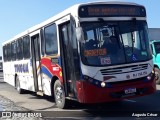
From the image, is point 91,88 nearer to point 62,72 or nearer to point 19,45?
point 62,72

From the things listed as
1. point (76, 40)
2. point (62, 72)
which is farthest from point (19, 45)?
point (76, 40)

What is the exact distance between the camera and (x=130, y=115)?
9.49 metres

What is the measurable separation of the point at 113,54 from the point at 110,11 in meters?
1.29

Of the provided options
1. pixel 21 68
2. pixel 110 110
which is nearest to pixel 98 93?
pixel 110 110

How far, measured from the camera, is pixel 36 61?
1412 centimetres

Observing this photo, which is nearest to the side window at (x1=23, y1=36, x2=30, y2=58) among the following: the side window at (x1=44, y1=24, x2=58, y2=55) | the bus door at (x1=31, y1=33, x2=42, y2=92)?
the bus door at (x1=31, y1=33, x2=42, y2=92)

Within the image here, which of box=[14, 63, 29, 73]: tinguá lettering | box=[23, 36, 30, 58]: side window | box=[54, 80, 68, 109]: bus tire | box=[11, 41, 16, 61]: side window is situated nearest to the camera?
box=[54, 80, 68, 109]: bus tire

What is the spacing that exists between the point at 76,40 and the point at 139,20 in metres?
2.08

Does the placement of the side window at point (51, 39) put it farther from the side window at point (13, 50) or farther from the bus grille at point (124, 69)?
the side window at point (13, 50)

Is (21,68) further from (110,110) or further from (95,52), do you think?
(95,52)

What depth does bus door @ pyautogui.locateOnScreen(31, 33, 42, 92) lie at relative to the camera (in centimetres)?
1363

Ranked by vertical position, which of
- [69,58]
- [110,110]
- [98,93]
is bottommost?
[110,110]

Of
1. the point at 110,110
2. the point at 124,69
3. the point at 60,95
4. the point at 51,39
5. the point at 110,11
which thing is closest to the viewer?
the point at 124,69

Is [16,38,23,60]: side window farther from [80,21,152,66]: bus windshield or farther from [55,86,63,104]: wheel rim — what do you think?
[80,21,152,66]: bus windshield
